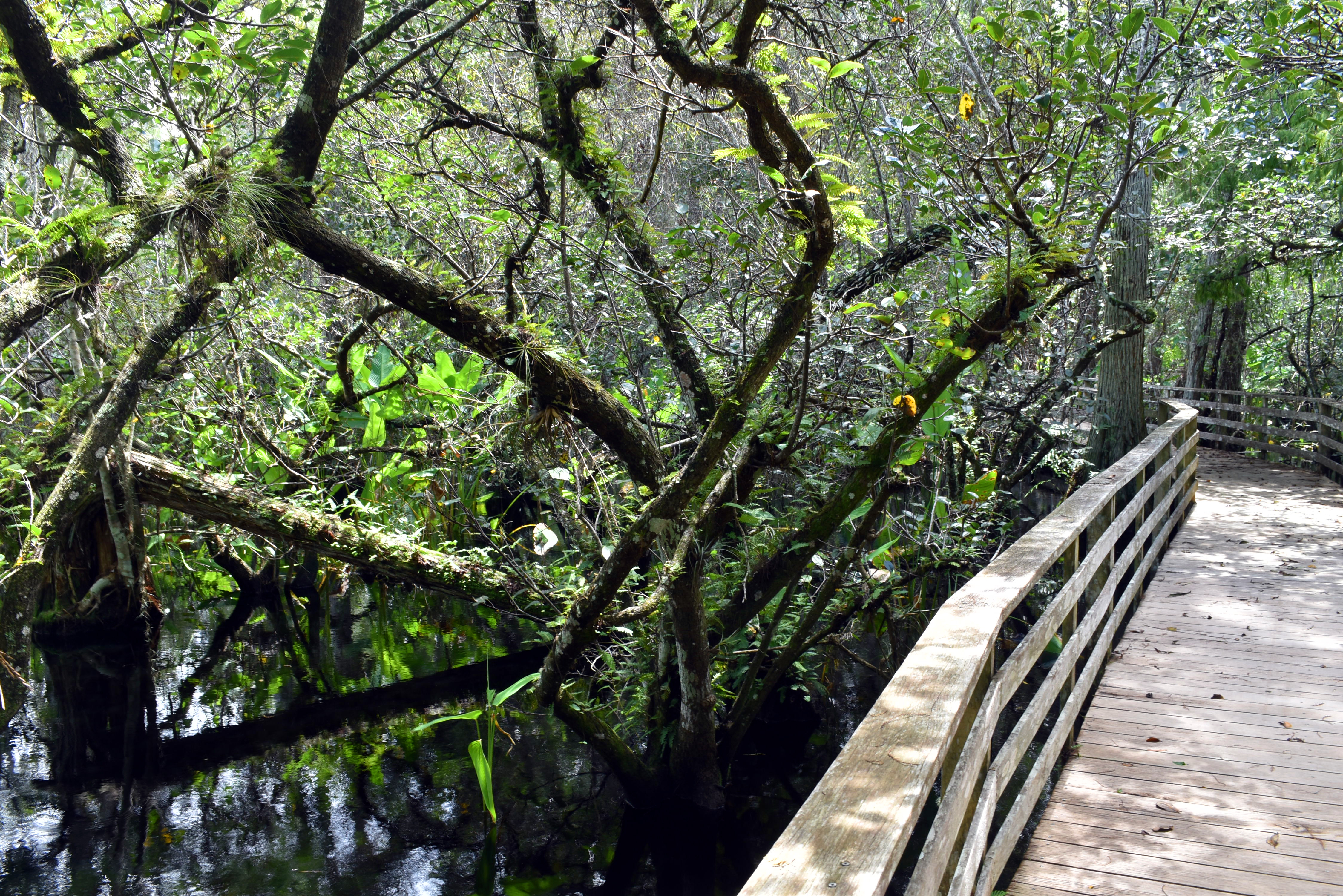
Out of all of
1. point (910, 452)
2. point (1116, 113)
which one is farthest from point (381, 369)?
point (1116, 113)

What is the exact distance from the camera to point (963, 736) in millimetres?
2207

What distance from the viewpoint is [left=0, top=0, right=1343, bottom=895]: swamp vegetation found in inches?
182

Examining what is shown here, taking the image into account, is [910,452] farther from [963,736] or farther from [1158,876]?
[963,736]

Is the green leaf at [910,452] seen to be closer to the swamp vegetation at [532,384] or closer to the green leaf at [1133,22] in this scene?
the swamp vegetation at [532,384]

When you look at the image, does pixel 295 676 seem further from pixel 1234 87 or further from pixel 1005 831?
pixel 1234 87

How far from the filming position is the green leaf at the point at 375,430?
8734 mm

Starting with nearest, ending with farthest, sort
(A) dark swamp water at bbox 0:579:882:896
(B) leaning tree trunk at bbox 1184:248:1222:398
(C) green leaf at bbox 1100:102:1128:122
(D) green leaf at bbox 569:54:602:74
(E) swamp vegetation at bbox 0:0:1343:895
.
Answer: (D) green leaf at bbox 569:54:602:74, (C) green leaf at bbox 1100:102:1128:122, (E) swamp vegetation at bbox 0:0:1343:895, (A) dark swamp water at bbox 0:579:882:896, (B) leaning tree trunk at bbox 1184:248:1222:398

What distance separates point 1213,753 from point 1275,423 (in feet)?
52.4

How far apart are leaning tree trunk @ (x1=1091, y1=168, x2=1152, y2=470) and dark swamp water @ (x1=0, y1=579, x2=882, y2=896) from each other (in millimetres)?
4073

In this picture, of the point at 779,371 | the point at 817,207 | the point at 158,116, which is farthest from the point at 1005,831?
the point at 158,116

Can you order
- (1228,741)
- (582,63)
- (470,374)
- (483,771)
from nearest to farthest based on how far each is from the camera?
(582,63) < (1228,741) < (483,771) < (470,374)

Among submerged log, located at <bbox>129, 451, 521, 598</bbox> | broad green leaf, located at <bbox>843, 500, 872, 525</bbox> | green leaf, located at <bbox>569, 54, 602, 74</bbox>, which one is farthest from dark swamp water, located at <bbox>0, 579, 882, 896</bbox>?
green leaf, located at <bbox>569, 54, 602, 74</bbox>

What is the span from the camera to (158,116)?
4867mm

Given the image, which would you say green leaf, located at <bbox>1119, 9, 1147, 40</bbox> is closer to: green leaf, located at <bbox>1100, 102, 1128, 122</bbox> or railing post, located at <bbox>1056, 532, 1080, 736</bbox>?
green leaf, located at <bbox>1100, 102, 1128, 122</bbox>
